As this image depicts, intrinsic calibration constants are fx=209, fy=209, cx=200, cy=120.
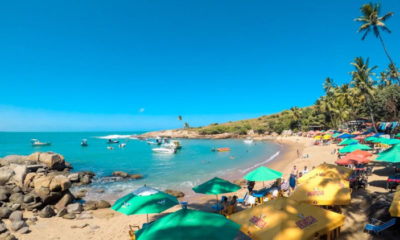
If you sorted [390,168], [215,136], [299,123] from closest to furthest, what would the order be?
[390,168]
[299,123]
[215,136]

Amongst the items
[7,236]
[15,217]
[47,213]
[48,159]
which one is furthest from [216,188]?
[48,159]

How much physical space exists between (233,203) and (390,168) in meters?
13.0

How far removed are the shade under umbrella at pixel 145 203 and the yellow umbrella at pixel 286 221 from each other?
9.00ft

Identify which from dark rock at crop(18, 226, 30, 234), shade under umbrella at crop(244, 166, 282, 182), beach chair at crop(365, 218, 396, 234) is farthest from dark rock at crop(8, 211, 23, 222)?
beach chair at crop(365, 218, 396, 234)

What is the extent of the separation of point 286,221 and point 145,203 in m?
4.57

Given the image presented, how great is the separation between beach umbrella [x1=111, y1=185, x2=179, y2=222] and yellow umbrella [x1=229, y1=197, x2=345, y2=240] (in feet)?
9.01

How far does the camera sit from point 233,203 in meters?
9.88

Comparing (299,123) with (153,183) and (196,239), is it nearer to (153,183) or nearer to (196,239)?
(153,183)

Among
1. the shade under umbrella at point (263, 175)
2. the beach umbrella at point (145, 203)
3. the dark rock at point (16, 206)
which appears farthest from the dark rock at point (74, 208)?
the shade under umbrella at point (263, 175)

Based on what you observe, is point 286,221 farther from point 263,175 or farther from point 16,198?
point 16,198

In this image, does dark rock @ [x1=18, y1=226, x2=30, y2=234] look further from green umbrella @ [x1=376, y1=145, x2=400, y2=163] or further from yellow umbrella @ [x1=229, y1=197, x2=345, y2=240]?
green umbrella @ [x1=376, y1=145, x2=400, y2=163]

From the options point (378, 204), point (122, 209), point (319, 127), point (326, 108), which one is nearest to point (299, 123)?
point (319, 127)

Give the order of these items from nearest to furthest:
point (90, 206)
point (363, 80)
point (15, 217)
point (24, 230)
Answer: point (24, 230) < point (15, 217) < point (90, 206) < point (363, 80)

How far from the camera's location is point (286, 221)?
4.77m
